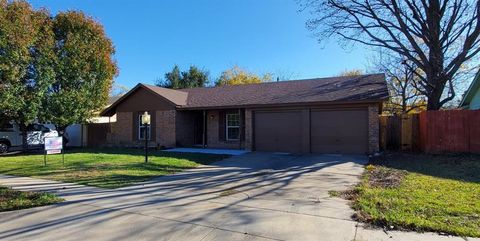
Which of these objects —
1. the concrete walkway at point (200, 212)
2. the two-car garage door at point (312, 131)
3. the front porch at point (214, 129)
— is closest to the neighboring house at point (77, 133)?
the front porch at point (214, 129)

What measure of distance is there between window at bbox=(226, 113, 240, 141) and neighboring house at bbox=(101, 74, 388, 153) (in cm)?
5

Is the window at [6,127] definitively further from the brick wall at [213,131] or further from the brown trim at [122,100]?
the brick wall at [213,131]

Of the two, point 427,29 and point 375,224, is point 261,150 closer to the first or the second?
point 427,29

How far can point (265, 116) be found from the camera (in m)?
17.8

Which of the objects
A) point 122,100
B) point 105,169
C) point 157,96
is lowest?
point 105,169

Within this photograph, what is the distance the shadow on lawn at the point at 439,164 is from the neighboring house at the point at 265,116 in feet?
5.93

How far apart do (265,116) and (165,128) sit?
609 cm

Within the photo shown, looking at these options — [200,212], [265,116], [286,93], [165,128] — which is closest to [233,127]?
[265,116]

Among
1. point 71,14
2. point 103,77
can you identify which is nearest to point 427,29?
point 103,77

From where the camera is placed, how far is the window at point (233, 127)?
764 inches

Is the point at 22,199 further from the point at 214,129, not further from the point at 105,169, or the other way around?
the point at 214,129

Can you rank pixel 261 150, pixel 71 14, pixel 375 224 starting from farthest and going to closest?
1. pixel 71 14
2. pixel 261 150
3. pixel 375 224

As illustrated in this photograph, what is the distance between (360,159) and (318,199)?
23.9 feet

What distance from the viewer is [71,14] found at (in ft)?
71.6
